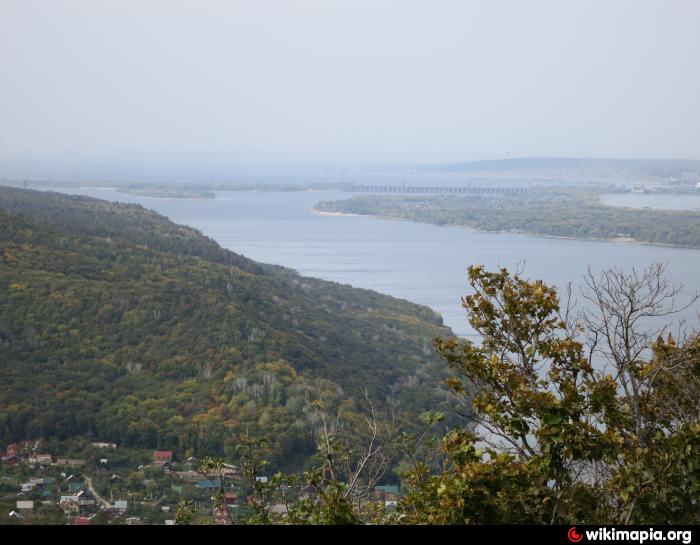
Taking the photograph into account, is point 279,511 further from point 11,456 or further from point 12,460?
point 11,456

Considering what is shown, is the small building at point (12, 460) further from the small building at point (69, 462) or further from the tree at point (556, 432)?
the tree at point (556, 432)

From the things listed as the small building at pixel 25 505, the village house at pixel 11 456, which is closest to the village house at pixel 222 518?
the small building at pixel 25 505

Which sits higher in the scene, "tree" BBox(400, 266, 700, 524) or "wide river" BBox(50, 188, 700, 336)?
"tree" BBox(400, 266, 700, 524)

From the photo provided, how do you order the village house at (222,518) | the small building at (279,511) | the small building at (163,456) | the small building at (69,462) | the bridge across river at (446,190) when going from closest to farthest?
the village house at (222,518)
the small building at (279,511)
the small building at (69,462)
the small building at (163,456)
the bridge across river at (446,190)

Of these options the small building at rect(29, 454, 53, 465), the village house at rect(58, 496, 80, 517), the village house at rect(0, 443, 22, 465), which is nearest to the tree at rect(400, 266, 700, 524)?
the village house at rect(58, 496, 80, 517)

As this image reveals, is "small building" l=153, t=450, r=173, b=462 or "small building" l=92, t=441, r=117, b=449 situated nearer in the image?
"small building" l=153, t=450, r=173, b=462

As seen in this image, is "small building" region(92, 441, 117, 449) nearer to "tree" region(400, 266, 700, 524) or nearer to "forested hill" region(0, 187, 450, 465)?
"forested hill" region(0, 187, 450, 465)
